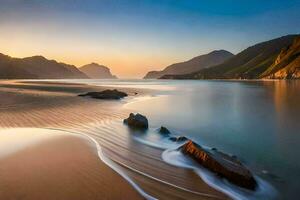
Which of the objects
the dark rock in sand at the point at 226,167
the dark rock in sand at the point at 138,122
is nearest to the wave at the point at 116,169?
the dark rock in sand at the point at 226,167

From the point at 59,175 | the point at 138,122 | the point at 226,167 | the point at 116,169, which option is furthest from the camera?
the point at 138,122

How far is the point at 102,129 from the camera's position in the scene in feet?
65.0

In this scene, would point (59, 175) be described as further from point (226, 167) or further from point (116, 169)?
point (226, 167)

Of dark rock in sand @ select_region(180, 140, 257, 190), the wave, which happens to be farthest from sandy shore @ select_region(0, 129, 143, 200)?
dark rock in sand @ select_region(180, 140, 257, 190)

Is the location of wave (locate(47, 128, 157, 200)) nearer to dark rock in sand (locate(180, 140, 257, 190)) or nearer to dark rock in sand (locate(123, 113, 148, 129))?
dark rock in sand (locate(180, 140, 257, 190))

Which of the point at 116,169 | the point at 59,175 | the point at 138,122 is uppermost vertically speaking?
the point at 138,122

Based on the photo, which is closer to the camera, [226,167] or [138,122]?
[226,167]

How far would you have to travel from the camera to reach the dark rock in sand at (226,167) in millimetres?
10023

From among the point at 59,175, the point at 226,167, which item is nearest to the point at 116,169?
the point at 59,175

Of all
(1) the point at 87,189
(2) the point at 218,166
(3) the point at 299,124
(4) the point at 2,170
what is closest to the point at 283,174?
(2) the point at 218,166

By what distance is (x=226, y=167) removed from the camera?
10.6 m

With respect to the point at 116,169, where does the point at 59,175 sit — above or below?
above

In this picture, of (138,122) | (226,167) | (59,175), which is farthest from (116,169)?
(138,122)

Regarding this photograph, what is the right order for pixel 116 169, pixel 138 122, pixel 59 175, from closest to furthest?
1. pixel 59 175
2. pixel 116 169
3. pixel 138 122
